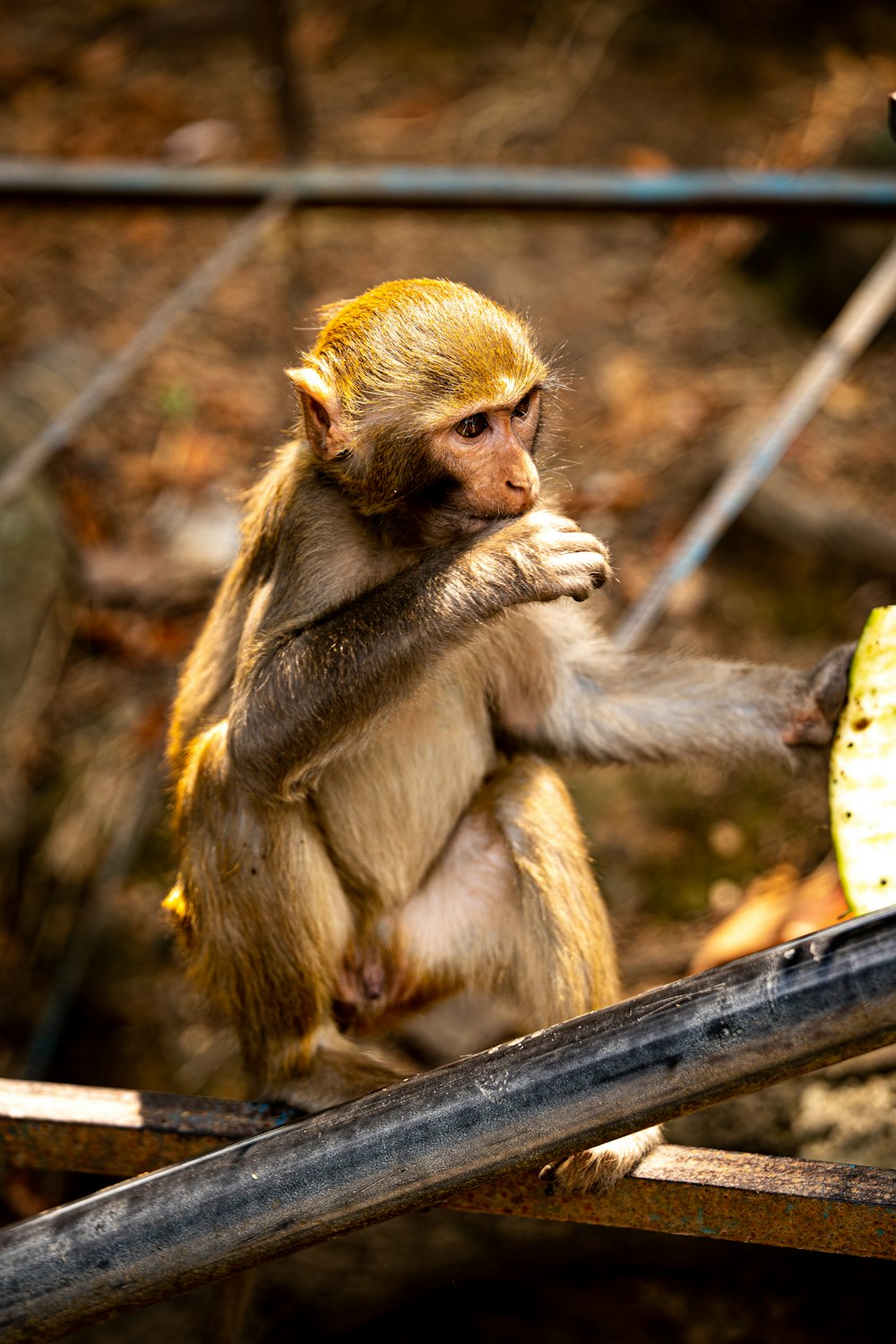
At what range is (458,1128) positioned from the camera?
2.14 meters

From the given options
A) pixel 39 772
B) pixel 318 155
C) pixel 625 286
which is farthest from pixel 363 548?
pixel 318 155

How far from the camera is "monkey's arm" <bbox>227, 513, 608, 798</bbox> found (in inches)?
107

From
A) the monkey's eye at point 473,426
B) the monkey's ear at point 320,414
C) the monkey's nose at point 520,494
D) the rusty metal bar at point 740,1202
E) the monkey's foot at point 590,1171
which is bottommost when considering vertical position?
the rusty metal bar at point 740,1202

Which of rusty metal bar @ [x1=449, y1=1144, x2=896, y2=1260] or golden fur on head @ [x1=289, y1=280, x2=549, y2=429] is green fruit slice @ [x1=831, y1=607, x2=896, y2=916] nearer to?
rusty metal bar @ [x1=449, y1=1144, x2=896, y2=1260]

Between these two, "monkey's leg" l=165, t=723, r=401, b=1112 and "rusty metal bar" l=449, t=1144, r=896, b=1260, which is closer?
"rusty metal bar" l=449, t=1144, r=896, b=1260

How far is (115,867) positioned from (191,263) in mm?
4412

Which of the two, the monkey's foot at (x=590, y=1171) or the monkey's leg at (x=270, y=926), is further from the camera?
the monkey's leg at (x=270, y=926)

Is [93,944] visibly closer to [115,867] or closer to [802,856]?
[115,867]

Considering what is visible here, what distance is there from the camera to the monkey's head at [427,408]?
293 cm

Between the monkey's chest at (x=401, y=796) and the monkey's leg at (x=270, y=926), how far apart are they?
0.11 metres

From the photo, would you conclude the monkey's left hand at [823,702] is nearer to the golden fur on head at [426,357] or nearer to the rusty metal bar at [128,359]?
the golden fur on head at [426,357]

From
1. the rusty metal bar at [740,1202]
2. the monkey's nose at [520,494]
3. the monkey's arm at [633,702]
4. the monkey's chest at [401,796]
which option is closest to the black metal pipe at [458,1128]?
the rusty metal bar at [740,1202]

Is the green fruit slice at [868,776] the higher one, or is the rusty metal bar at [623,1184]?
the green fruit slice at [868,776]

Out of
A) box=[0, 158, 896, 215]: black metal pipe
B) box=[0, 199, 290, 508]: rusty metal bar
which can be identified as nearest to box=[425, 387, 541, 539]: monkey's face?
box=[0, 199, 290, 508]: rusty metal bar
